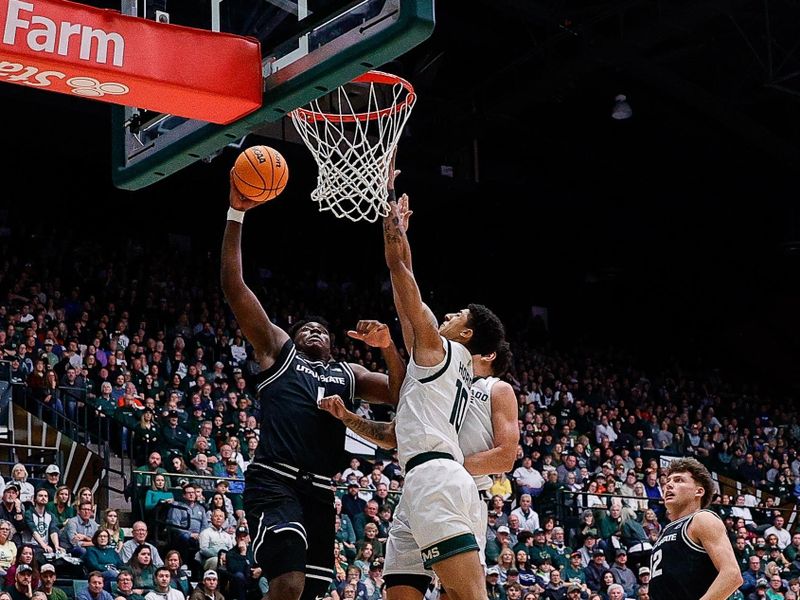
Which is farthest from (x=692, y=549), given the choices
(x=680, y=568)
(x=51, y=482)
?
(x=51, y=482)

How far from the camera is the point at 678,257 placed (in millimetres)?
27688

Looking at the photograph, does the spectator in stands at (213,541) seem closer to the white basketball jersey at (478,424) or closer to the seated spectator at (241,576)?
the seated spectator at (241,576)

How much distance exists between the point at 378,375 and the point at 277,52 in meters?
1.73

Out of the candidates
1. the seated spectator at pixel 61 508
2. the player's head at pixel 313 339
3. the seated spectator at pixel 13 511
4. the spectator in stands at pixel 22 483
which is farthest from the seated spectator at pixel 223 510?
the player's head at pixel 313 339

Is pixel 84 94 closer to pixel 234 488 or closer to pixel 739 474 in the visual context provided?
pixel 234 488

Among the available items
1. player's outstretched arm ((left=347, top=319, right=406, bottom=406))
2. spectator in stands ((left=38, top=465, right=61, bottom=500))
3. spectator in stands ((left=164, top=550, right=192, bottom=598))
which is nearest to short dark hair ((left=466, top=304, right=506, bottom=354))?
player's outstretched arm ((left=347, top=319, right=406, bottom=406))

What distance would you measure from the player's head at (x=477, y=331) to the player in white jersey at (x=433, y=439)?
5.0 inches

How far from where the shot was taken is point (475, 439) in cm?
602

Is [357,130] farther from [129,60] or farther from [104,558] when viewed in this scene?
[104,558]

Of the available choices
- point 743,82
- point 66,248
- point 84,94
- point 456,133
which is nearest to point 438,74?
point 456,133

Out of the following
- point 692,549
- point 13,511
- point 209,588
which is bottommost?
point 209,588

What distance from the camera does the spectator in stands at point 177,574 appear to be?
36.1ft

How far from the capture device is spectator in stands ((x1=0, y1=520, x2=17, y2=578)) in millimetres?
10352

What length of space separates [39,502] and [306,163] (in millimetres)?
11253
